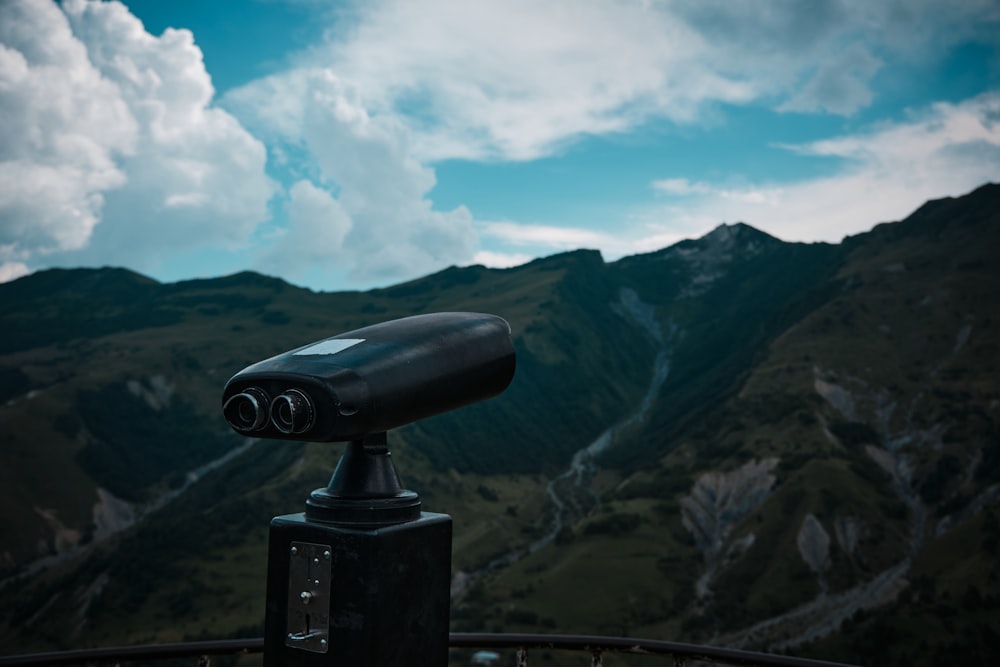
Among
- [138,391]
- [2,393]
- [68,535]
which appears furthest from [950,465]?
[2,393]

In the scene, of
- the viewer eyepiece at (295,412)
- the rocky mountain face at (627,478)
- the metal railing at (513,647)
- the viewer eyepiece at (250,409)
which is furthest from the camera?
the rocky mountain face at (627,478)

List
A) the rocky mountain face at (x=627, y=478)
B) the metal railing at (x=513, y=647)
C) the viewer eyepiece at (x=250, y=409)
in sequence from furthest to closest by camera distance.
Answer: the rocky mountain face at (x=627, y=478)
the metal railing at (x=513, y=647)
the viewer eyepiece at (x=250, y=409)

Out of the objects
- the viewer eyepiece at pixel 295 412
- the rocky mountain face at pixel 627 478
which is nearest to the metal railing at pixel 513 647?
the viewer eyepiece at pixel 295 412

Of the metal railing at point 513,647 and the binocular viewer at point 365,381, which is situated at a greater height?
the binocular viewer at point 365,381

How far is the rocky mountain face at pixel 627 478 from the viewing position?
6194cm

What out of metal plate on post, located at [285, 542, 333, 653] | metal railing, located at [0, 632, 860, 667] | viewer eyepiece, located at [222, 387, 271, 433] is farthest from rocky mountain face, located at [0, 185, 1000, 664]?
viewer eyepiece, located at [222, 387, 271, 433]

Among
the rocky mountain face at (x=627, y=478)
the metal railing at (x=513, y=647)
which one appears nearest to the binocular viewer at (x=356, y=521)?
the metal railing at (x=513, y=647)

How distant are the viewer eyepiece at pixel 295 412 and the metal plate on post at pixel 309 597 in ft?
1.68

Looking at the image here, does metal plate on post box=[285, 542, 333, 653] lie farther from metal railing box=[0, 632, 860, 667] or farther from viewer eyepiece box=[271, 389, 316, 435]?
metal railing box=[0, 632, 860, 667]

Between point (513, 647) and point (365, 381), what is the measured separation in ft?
5.74

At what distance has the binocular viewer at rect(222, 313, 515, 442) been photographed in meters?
3.32

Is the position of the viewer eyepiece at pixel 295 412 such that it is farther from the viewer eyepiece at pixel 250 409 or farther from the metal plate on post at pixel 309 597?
the metal plate on post at pixel 309 597

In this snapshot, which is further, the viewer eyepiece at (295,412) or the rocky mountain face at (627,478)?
the rocky mountain face at (627,478)

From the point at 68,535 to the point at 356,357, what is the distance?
106 metres
